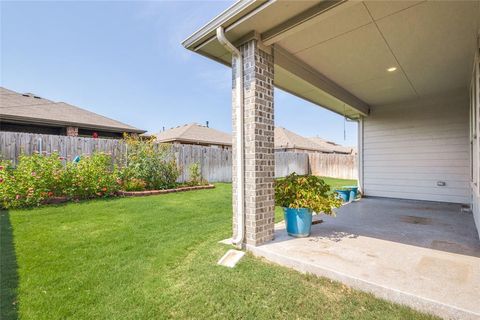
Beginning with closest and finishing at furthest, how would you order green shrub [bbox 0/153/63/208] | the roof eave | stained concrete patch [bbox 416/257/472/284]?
stained concrete patch [bbox 416/257/472/284] < the roof eave < green shrub [bbox 0/153/63/208]

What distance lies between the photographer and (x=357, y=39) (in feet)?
10.2

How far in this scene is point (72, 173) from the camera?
5699mm

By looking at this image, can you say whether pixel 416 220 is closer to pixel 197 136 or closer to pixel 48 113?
pixel 48 113

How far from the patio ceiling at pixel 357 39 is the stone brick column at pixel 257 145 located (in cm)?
32

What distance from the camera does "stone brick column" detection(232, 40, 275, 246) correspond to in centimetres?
285

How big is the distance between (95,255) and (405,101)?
732 centimetres

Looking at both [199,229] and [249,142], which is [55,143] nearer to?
[199,229]

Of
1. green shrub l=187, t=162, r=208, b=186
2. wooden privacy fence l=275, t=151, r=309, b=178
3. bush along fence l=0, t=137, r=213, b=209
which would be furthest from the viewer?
wooden privacy fence l=275, t=151, r=309, b=178

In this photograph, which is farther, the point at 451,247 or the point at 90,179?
the point at 90,179

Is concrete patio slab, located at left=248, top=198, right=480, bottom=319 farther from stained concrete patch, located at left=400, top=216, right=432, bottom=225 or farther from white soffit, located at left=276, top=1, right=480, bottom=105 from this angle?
white soffit, located at left=276, top=1, right=480, bottom=105

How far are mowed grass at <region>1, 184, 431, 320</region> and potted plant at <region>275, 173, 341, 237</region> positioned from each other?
2.61 ft

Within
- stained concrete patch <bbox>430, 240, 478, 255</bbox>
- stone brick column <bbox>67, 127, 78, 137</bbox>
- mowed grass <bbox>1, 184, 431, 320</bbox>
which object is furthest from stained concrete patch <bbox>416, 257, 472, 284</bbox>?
stone brick column <bbox>67, 127, 78, 137</bbox>

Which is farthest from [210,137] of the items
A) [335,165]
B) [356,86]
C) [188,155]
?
[356,86]

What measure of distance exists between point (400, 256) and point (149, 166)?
663 cm
